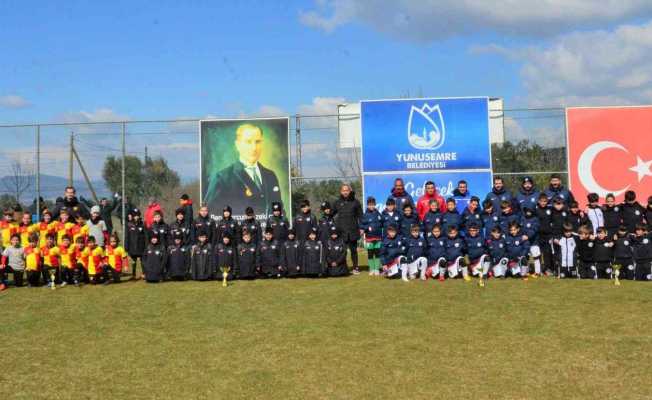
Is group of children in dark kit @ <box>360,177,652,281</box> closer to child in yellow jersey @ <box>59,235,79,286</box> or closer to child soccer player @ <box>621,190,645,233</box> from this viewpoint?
child soccer player @ <box>621,190,645,233</box>

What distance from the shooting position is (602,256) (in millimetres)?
12070

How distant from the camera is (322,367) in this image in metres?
6.27

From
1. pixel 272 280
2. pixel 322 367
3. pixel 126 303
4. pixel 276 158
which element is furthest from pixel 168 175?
pixel 322 367

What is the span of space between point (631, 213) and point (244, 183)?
8737 mm

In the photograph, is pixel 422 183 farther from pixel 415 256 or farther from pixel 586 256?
pixel 586 256

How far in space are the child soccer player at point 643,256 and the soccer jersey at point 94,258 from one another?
10.4m

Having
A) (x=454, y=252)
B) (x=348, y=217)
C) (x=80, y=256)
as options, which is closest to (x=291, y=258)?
(x=348, y=217)

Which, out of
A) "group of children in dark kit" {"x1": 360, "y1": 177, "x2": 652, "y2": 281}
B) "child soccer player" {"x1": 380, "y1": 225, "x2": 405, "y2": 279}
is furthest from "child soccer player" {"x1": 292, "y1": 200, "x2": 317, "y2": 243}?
"child soccer player" {"x1": 380, "y1": 225, "x2": 405, "y2": 279}

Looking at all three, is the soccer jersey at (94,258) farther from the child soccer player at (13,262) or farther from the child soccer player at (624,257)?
the child soccer player at (624,257)

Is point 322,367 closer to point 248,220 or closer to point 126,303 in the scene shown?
point 126,303

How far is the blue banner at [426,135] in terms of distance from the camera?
15383mm

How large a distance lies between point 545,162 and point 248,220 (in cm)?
771

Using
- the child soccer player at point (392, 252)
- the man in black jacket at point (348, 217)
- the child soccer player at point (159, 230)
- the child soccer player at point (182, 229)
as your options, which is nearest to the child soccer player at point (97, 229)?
the child soccer player at point (159, 230)

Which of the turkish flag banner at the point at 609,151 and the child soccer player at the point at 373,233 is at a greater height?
the turkish flag banner at the point at 609,151
